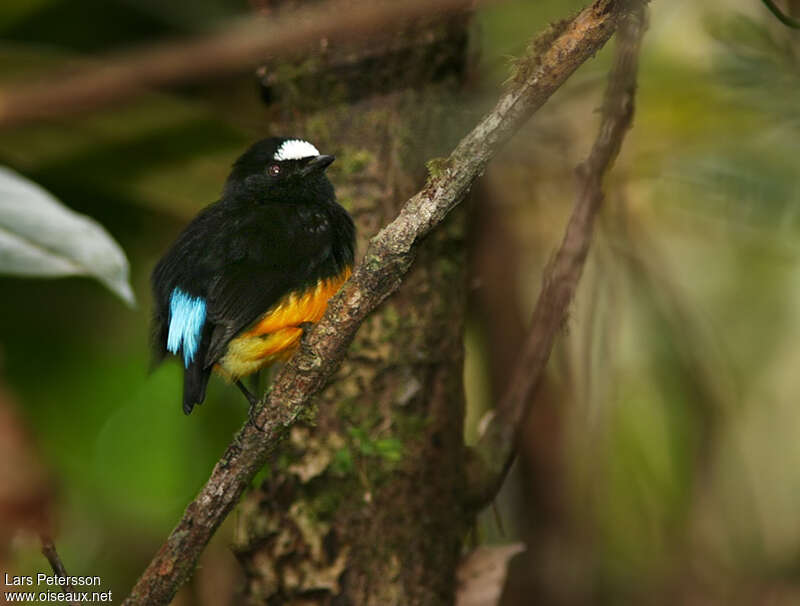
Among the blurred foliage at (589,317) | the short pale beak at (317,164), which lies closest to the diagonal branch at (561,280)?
the blurred foliage at (589,317)

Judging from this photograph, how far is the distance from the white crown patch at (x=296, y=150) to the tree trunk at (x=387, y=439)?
0.12 metres

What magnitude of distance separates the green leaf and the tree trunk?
1.70 feet

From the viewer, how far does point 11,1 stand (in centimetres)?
290

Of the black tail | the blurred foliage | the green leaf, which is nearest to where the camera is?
the green leaf

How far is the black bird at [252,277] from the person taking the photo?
2.08 meters

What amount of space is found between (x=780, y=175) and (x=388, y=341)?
3.09 ft

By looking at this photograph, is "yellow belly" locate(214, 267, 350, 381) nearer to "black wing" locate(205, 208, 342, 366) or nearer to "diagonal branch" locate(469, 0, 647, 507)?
"black wing" locate(205, 208, 342, 366)

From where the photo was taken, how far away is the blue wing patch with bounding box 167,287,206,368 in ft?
6.91

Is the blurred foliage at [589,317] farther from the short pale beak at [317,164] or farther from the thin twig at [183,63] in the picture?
the thin twig at [183,63]

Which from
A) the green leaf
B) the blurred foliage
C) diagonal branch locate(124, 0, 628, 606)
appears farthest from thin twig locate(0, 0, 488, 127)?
the blurred foliage

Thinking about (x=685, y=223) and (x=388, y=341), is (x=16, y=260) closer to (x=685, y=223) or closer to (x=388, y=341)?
(x=388, y=341)

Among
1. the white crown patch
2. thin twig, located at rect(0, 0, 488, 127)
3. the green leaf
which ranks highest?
thin twig, located at rect(0, 0, 488, 127)

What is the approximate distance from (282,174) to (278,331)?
412 millimetres

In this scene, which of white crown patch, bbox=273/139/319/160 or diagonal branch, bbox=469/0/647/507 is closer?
diagonal branch, bbox=469/0/647/507
